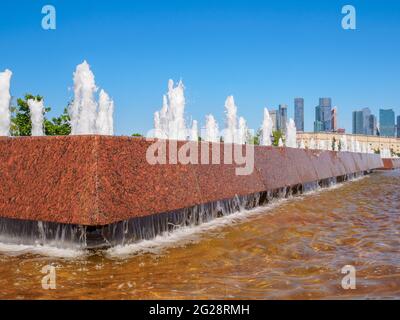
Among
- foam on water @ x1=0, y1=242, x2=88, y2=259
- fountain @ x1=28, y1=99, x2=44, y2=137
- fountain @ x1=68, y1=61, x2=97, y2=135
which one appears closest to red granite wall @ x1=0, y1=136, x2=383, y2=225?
foam on water @ x1=0, y1=242, x2=88, y2=259

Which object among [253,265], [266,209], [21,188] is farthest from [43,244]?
[266,209]

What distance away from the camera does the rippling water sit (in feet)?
8.64

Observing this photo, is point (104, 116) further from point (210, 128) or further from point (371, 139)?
point (371, 139)

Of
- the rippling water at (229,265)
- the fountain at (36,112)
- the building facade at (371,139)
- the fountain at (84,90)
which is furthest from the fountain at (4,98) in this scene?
the building facade at (371,139)

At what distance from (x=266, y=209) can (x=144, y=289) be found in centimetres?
403

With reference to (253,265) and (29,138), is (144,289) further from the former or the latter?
(29,138)

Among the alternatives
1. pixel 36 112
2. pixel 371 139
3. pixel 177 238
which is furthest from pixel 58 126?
pixel 371 139

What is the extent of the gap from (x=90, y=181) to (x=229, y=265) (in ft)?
4.34

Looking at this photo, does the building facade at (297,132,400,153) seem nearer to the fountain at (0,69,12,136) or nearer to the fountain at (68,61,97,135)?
the fountain at (68,61,97,135)

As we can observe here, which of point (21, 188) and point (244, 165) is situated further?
point (244, 165)

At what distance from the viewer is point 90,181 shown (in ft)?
11.1

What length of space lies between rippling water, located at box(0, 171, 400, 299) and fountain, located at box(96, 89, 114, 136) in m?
17.6

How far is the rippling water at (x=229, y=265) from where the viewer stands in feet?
8.64
